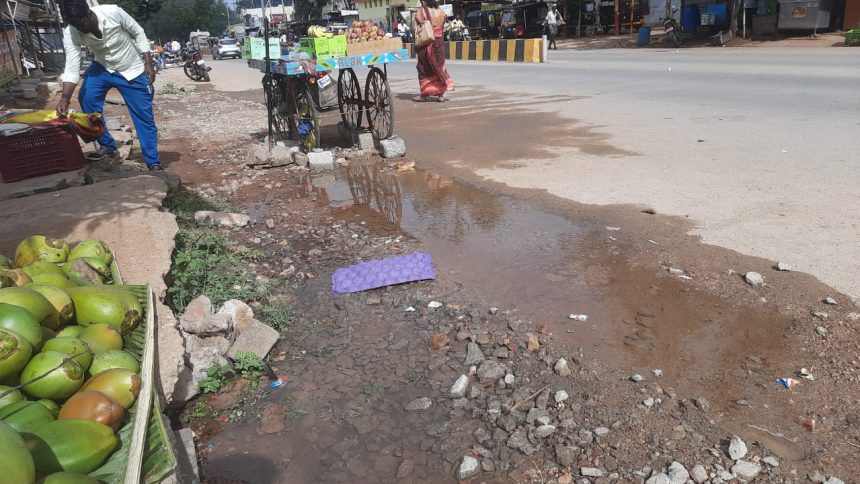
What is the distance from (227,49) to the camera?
44438 mm

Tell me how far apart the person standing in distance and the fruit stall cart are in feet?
5.33

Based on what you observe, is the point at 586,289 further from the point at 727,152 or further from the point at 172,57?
the point at 172,57

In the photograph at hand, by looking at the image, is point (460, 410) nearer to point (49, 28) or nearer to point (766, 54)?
point (766, 54)

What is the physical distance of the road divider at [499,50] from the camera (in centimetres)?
2046

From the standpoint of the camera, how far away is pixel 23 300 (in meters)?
2.05

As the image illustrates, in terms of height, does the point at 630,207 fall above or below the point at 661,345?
above

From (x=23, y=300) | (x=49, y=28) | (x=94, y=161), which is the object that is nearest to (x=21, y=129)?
(x=94, y=161)

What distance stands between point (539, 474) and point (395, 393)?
845 millimetres

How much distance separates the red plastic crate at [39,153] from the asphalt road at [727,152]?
4.16m

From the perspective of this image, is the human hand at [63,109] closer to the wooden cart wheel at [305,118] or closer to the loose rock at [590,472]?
the wooden cart wheel at [305,118]

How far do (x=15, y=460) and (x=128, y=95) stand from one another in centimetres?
579

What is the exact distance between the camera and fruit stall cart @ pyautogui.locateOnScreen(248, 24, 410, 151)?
7.00 m

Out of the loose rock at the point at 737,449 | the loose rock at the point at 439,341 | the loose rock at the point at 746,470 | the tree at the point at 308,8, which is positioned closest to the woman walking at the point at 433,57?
the loose rock at the point at 439,341

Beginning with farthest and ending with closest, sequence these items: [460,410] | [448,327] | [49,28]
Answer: [49,28] → [448,327] → [460,410]
